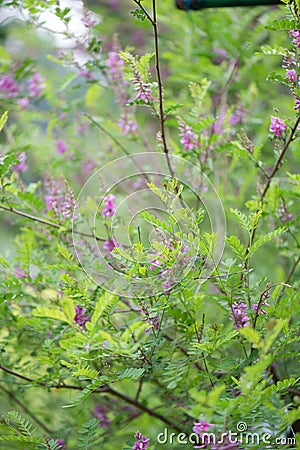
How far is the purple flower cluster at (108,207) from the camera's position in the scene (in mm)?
818

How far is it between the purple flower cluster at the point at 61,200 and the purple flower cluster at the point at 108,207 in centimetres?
4

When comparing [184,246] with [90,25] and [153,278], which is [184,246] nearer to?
[153,278]

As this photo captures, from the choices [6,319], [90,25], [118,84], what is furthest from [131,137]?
[6,319]

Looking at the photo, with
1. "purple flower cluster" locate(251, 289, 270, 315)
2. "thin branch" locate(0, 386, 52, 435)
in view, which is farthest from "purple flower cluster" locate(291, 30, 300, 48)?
"thin branch" locate(0, 386, 52, 435)

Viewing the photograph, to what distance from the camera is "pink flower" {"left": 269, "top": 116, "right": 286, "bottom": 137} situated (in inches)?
30.9

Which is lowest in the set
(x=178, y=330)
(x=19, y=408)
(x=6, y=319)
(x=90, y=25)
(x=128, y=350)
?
(x=19, y=408)

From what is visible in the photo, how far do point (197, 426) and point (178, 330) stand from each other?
0.57 ft

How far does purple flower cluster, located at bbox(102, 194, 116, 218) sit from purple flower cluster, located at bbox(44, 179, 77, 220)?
0.04 meters

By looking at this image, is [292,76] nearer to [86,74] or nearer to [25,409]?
[86,74]

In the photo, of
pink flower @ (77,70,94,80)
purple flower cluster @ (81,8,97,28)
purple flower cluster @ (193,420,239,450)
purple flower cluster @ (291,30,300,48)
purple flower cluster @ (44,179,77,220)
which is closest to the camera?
purple flower cluster @ (193,420,239,450)

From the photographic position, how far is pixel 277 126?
0.79m

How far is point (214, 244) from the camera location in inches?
27.8

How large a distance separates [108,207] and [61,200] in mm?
140

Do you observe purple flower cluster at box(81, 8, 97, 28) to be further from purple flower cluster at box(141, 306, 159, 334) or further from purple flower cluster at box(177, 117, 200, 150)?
purple flower cluster at box(141, 306, 159, 334)
